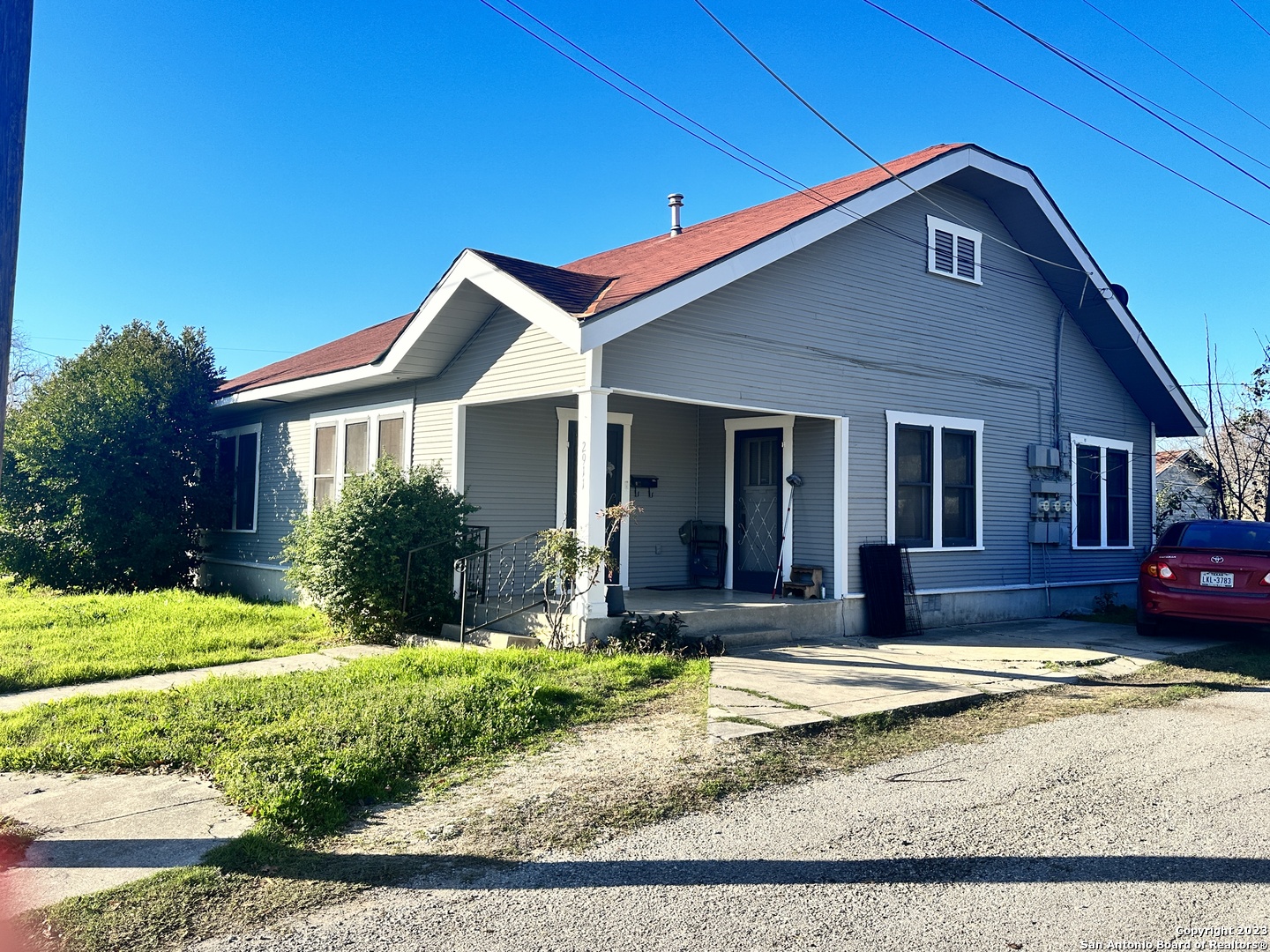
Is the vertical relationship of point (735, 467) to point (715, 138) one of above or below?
below

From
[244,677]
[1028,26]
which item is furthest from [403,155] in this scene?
[244,677]

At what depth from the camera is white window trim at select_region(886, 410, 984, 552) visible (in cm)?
1210

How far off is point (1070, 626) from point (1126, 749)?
692 centimetres

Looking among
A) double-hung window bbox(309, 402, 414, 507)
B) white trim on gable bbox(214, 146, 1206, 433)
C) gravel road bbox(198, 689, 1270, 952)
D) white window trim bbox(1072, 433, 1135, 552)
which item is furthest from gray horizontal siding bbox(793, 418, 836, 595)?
gravel road bbox(198, 689, 1270, 952)

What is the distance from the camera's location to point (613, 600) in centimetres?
941

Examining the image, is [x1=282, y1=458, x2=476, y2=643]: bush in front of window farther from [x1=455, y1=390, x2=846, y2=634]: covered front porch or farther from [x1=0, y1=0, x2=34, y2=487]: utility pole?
[x1=0, y1=0, x2=34, y2=487]: utility pole

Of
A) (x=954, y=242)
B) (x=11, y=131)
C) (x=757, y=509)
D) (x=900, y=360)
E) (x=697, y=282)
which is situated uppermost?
(x=954, y=242)

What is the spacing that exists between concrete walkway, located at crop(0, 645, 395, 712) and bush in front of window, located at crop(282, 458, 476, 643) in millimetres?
482

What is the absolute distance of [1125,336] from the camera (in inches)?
586

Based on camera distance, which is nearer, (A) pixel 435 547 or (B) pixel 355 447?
(A) pixel 435 547

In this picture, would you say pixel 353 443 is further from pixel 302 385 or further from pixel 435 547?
pixel 435 547

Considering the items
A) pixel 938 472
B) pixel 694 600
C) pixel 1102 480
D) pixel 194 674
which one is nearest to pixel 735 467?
pixel 694 600

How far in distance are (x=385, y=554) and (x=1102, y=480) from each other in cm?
1156

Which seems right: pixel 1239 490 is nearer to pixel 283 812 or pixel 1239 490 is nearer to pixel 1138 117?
pixel 1138 117
